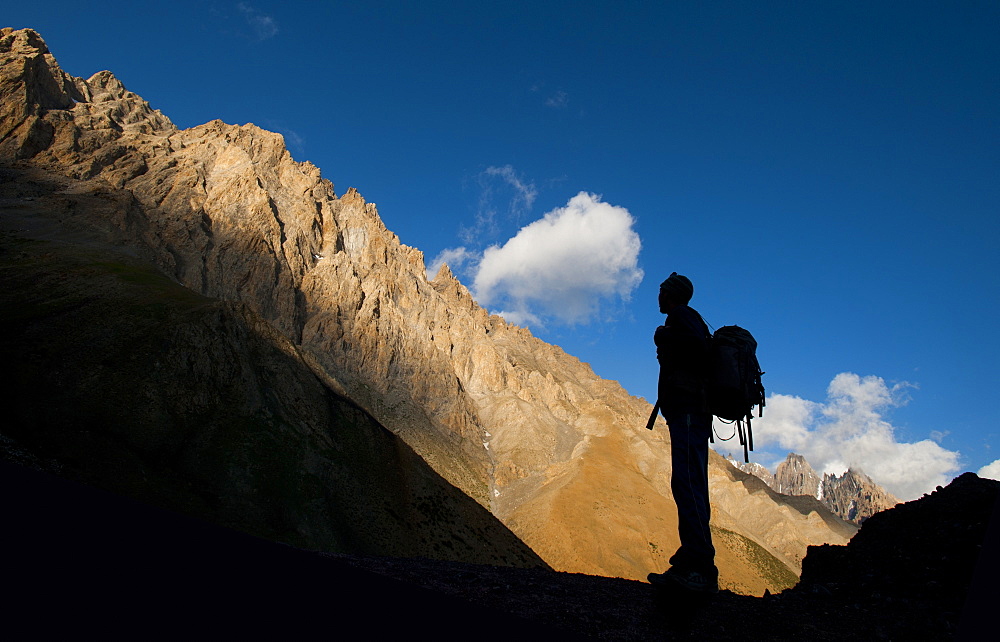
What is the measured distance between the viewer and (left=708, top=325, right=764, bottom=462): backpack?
6344 millimetres

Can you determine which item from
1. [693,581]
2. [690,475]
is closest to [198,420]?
[690,475]

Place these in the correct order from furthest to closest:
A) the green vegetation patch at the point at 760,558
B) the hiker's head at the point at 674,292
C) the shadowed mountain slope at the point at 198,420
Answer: the green vegetation patch at the point at 760,558 < the shadowed mountain slope at the point at 198,420 < the hiker's head at the point at 674,292

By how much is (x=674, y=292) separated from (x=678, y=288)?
0.32 ft

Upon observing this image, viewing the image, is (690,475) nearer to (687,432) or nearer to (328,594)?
(687,432)

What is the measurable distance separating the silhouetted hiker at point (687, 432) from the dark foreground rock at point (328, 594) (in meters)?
0.43

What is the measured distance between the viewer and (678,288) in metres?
7.08

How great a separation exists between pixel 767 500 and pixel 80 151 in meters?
168

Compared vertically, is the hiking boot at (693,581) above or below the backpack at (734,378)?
below

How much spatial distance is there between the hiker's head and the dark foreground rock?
3.67 m

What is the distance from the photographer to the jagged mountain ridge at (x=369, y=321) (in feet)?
284

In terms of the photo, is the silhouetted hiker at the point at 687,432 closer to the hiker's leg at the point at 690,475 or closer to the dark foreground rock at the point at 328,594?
the hiker's leg at the point at 690,475

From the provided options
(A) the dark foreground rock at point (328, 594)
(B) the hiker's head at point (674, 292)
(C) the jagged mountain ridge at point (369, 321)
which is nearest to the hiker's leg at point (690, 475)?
(A) the dark foreground rock at point (328, 594)

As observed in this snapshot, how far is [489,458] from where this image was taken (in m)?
114

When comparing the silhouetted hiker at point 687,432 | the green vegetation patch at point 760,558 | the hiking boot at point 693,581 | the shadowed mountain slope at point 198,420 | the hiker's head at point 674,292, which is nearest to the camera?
the hiking boot at point 693,581
